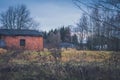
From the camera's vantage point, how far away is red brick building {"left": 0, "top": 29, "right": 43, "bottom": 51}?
52500 millimetres

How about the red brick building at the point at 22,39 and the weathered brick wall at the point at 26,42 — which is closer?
the weathered brick wall at the point at 26,42

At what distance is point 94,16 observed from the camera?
→ 659 cm

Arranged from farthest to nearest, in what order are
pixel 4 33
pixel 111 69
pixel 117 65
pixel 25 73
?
pixel 4 33 → pixel 25 73 → pixel 111 69 → pixel 117 65

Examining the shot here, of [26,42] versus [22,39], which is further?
[22,39]

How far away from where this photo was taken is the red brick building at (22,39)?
52.5 m

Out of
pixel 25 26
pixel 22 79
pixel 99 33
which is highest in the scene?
pixel 25 26

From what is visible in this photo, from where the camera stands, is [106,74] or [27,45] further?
[27,45]

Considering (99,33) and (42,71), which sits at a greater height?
(99,33)

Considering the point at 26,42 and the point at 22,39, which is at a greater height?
the point at 22,39

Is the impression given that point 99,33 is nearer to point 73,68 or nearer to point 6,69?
point 73,68

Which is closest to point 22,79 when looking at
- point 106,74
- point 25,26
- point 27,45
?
point 106,74

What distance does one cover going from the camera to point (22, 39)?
5328cm

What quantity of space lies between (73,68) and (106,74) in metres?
1.93

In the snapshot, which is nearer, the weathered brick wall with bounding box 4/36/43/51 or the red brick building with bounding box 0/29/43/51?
the weathered brick wall with bounding box 4/36/43/51
